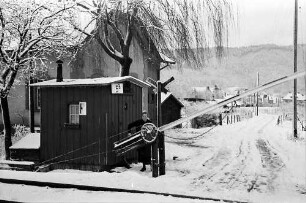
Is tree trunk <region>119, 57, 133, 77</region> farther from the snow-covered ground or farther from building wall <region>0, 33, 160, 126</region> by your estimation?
the snow-covered ground

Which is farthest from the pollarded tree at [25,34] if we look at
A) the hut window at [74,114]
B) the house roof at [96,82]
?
the hut window at [74,114]

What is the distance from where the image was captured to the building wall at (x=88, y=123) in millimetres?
8617

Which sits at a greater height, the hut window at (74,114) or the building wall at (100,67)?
the building wall at (100,67)

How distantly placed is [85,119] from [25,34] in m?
3.81

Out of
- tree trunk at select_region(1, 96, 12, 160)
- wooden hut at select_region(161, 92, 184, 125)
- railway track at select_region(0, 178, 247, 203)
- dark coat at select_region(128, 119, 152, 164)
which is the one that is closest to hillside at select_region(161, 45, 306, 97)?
dark coat at select_region(128, 119, 152, 164)

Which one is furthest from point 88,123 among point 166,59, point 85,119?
point 166,59

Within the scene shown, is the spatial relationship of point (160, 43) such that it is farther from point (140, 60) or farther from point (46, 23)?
point (46, 23)

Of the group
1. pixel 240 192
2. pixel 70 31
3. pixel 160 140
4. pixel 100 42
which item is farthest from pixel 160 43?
pixel 240 192

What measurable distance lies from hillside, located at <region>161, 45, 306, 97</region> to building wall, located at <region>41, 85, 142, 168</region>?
1849mm

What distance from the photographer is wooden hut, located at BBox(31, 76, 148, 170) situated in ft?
28.2

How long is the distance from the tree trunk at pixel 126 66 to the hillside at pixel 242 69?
1.78m

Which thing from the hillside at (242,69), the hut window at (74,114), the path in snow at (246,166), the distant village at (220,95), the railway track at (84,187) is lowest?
the path in snow at (246,166)

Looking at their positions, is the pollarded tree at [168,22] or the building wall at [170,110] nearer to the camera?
the pollarded tree at [168,22]

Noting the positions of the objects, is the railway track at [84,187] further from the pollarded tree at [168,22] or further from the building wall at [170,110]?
the building wall at [170,110]
